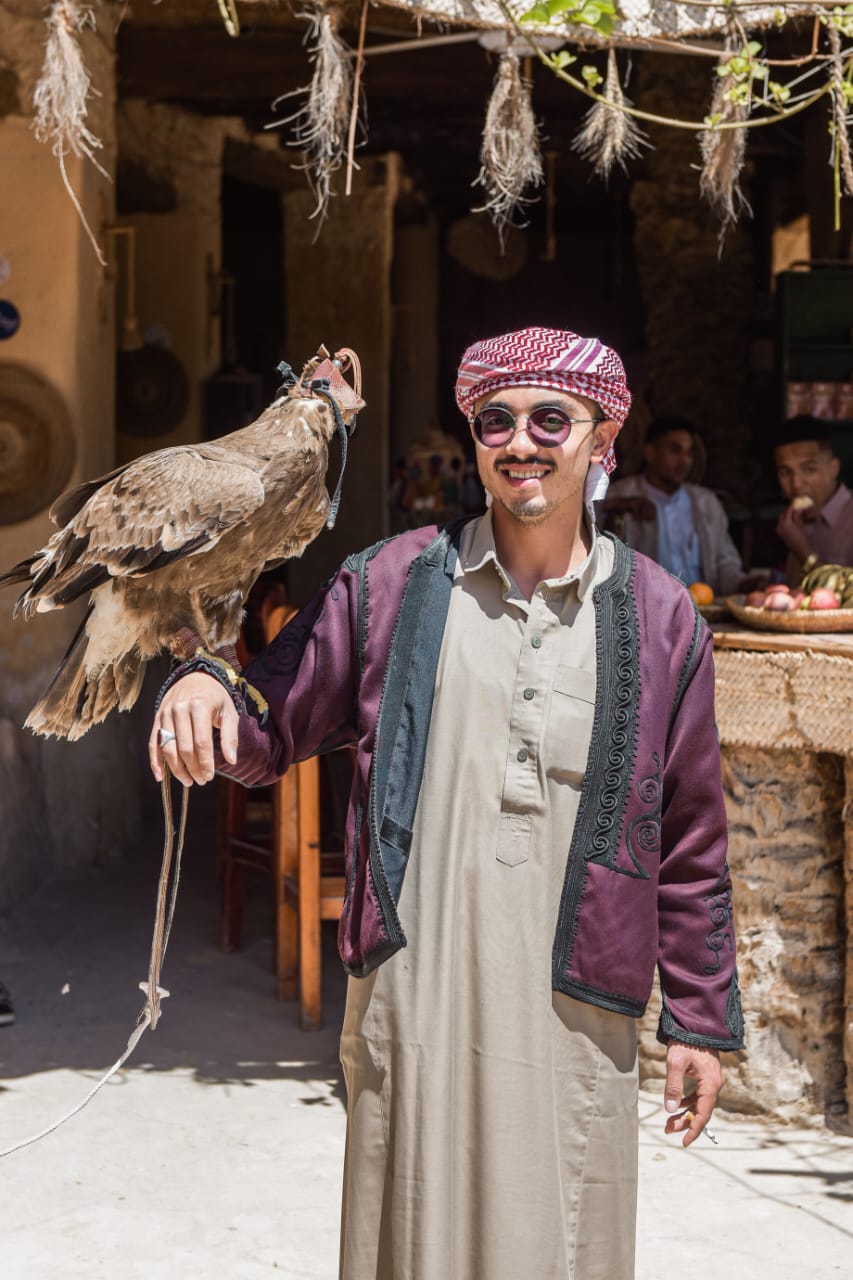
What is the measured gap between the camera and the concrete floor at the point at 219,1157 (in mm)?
3160

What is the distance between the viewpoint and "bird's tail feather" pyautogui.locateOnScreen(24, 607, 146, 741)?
2.20 metres

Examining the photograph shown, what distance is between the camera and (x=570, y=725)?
206cm

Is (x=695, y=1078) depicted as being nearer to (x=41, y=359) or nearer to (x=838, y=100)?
(x=838, y=100)

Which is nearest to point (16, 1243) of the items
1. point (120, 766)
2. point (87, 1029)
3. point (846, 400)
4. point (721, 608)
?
point (87, 1029)

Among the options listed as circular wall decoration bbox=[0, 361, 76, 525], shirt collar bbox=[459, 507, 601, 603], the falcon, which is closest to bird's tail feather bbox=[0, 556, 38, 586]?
the falcon

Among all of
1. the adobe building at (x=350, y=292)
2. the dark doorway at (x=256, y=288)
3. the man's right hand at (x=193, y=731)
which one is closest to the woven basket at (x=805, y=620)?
the adobe building at (x=350, y=292)

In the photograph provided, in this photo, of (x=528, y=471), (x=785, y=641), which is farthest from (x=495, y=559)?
(x=785, y=641)

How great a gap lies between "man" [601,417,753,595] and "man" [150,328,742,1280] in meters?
3.34

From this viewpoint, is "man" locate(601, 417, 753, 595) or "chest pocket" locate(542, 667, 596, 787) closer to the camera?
"chest pocket" locate(542, 667, 596, 787)

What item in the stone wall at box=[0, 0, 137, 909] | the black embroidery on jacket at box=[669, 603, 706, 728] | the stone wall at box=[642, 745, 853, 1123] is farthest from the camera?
the stone wall at box=[0, 0, 137, 909]

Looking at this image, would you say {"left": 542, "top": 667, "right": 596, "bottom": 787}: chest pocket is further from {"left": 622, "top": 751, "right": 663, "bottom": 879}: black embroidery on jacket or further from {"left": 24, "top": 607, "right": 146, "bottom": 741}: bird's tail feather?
{"left": 24, "top": 607, "right": 146, "bottom": 741}: bird's tail feather

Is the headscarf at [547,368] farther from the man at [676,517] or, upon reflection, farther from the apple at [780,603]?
the man at [676,517]

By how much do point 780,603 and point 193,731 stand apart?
2.40 m

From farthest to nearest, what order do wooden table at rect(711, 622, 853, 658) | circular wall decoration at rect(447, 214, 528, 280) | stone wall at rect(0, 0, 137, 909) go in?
circular wall decoration at rect(447, 214, 528, 280) < stone wall at rect(0, 0, 137, 909) < wooden table at rect(711, 622, 853, 658)
